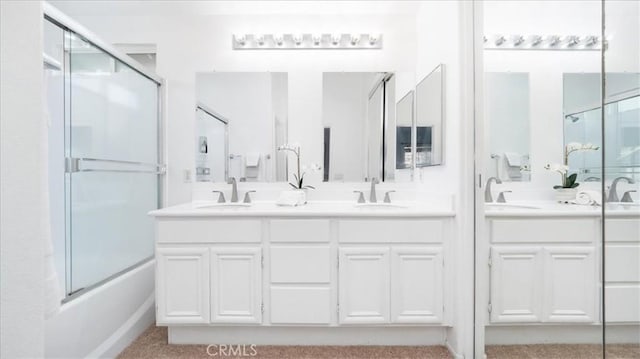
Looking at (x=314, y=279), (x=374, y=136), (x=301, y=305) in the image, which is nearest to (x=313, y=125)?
(x=374, y=136)

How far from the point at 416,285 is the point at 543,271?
0.67 meters

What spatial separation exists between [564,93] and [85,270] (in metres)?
2.40

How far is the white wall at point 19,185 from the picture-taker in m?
0.68

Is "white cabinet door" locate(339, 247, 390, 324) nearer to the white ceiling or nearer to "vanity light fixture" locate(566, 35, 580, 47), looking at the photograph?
"vanity light fixture" locate(566, 35, 580, 47)

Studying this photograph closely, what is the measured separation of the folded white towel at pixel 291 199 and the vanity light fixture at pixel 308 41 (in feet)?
3.71

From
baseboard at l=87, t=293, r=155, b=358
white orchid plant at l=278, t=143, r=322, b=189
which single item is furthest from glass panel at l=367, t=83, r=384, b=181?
baseboard at l=87, t=293, r=155, b=358

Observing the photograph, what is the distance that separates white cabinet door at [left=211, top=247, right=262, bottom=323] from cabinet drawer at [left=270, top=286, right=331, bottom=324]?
0.12 meters

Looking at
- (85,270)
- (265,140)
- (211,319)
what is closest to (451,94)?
(265,140)

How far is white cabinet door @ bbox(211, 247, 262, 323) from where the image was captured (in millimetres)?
1774

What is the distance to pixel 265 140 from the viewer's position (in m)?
2.37

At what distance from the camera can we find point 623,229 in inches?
32.9

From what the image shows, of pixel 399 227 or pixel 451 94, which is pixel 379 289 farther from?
pixel 451 94

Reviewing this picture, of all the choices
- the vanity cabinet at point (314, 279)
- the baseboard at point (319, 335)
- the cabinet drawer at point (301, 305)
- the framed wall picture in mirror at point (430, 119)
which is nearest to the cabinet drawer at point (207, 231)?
the vanity cabinet at point (314, 279)

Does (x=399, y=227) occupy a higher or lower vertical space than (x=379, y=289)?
higher
